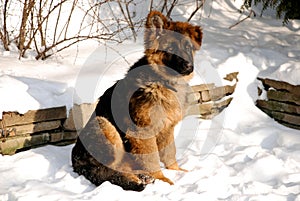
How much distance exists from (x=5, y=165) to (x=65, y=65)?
189 cm

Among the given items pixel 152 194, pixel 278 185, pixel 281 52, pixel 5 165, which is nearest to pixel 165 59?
pixel 152 194

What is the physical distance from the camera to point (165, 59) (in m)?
4.62

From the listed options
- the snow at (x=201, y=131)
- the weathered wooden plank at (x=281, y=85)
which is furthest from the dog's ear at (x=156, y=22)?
the weathered wooden plank at (x=281, y=85)

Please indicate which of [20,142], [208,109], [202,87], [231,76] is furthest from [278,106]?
[20,142]

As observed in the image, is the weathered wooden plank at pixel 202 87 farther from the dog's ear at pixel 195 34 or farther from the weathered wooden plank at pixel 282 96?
the dog's ear at pixel 195 34

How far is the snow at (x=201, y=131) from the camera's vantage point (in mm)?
4262

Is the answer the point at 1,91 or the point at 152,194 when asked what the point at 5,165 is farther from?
the point at 152,194

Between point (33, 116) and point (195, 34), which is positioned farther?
point (33, 116)

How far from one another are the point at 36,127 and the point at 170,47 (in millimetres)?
1849

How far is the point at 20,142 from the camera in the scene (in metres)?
5.09

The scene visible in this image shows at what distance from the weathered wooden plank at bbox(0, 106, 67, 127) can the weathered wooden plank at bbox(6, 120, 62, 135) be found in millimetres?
49

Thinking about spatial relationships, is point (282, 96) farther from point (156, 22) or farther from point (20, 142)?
point (20, 142)

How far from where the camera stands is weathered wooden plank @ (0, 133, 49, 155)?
497cm

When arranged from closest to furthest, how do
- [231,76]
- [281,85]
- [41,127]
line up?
[41,127], [281,85], [231,76]
